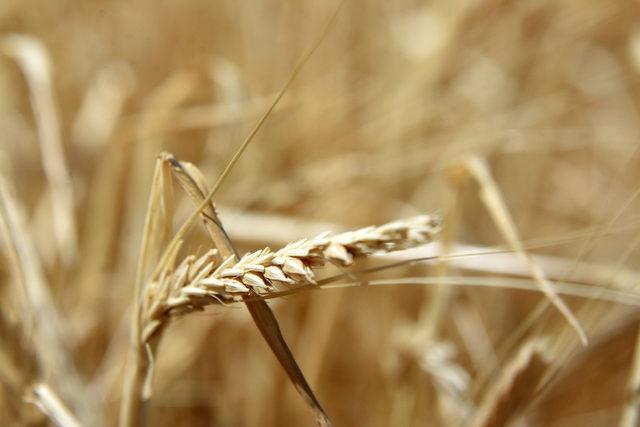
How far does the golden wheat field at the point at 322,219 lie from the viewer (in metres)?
0.54

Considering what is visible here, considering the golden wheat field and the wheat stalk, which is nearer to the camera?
the wheat stalk

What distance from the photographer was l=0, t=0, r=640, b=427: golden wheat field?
541 mm

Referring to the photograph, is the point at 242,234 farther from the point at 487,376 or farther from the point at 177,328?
the point at 487,376

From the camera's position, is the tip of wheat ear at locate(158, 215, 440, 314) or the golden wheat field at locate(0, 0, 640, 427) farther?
the golden wheat field at locate(0, 0, 640, 427)

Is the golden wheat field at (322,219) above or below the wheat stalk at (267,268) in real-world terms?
above

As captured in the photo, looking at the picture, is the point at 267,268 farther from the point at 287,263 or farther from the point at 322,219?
the point at 322,219

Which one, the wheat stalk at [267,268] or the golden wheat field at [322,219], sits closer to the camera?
the wheat stalk at [267,268]

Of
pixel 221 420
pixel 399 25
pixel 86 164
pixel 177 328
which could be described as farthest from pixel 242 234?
pixel 399 25

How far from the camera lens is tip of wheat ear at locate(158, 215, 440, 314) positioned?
1.16 ft

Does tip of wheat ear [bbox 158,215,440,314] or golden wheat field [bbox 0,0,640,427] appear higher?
golden wheat field [bbox 0,0,640,427]

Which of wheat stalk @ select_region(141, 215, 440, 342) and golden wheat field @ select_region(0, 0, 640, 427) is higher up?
golden wheat field @ select_region(0, 0, 640, 427)

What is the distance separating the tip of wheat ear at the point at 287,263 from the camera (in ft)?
1.16

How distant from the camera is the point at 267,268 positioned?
0.39 metres

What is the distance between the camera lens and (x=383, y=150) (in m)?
1.30
